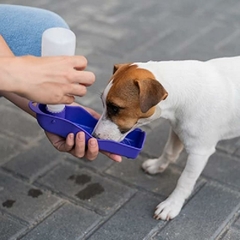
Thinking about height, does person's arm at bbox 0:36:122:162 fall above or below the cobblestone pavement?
above

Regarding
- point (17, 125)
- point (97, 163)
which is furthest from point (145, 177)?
point (17, 125)

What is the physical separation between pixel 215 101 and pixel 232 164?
60cm

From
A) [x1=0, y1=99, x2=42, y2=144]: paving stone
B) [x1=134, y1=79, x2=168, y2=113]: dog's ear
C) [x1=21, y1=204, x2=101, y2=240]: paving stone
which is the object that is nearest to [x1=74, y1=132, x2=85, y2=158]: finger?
[x1=134, y1=79, x2=168, y2=113]: dog's ear

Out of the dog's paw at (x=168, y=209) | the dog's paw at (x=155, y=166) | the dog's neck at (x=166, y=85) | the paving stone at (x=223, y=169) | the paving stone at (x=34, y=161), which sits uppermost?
the dog's neck at (x=166, y=85)

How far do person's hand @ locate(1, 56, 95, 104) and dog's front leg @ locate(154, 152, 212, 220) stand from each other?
855 millimetres

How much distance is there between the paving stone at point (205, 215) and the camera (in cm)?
246

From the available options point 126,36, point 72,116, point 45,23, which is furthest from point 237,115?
point 126,36

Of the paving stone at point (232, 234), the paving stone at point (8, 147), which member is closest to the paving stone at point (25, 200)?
the paving stone at point (8, 147)

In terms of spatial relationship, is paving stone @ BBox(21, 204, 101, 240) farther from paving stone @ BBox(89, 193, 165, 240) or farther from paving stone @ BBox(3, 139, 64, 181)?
paving stone @ BBox(3, 139, 64, 181)

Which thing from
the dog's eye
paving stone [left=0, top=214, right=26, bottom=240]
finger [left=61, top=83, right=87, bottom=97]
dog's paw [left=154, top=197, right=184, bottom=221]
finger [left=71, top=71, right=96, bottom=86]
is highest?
finger [left=71, top=71, right=96, bottom=86]

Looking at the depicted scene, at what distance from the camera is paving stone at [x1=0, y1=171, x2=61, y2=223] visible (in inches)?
101

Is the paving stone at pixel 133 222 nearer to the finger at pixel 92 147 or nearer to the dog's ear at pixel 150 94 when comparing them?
the finger at pixel 92 147

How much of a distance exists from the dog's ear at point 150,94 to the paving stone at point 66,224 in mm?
613

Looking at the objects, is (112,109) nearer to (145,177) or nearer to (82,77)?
(82,77)
